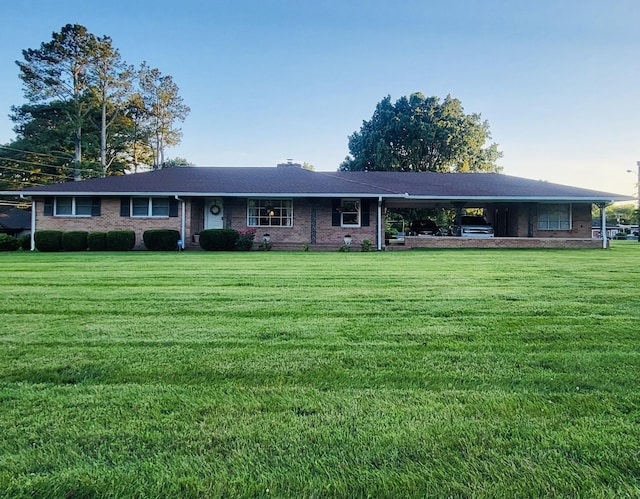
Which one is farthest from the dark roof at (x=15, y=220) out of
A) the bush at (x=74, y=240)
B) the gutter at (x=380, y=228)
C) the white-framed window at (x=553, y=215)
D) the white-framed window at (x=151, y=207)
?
the white-framed window at (x=553, y=215)

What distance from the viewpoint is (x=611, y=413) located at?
2.18 m

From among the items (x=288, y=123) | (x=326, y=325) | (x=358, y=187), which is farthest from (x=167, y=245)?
(x=288, y=123)

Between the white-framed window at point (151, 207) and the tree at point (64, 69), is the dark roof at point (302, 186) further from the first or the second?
the tree at point (64, 69)

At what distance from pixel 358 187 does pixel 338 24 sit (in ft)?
25.6

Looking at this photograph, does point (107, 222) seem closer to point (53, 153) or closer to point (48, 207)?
point (48, 207)

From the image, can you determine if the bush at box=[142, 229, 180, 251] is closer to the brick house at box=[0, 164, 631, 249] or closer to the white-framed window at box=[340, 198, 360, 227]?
the brick house at box=[0, 164, 631, 249]

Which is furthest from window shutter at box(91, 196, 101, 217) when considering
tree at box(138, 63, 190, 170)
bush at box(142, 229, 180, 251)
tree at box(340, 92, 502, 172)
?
tree at box(138, 63, 190, 170)

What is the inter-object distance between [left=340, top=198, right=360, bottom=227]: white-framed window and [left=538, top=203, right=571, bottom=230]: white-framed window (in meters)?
10.0

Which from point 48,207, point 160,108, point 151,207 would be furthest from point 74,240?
point 160,108

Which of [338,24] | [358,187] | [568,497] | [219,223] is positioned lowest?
[568,497]

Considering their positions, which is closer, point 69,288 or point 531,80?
point 69,288

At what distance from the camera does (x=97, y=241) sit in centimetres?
1703

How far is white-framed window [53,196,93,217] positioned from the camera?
18.7m

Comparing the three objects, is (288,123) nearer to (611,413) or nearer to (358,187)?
(358,187)
